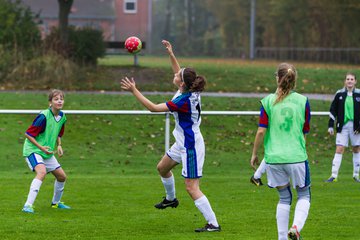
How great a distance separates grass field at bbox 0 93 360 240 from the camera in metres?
10.6

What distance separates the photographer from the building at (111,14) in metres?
89.8

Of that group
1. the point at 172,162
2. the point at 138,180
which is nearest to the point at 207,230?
the point at 172,162

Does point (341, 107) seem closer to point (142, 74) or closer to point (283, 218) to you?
point (283, 218)

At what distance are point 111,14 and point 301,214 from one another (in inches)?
3296

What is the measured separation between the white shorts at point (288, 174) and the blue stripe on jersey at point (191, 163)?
4.77 ft

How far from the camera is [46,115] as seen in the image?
11.7 meters

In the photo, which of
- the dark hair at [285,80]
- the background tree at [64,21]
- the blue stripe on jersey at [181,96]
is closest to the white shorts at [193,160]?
the blue stripe on jersey at [181,96]

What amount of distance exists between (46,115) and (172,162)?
190 cm

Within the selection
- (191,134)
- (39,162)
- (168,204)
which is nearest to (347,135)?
(168,204)

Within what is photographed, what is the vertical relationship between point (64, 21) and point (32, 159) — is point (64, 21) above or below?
above

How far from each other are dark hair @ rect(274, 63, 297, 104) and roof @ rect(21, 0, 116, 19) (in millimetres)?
81549

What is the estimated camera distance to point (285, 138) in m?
8.93

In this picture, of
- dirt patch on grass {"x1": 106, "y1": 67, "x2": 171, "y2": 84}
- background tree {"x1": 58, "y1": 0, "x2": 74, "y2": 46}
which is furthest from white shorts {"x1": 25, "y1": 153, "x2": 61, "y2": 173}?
background tree {"x1": 58, "y1": 0, "x2": 74, "y2": 46}

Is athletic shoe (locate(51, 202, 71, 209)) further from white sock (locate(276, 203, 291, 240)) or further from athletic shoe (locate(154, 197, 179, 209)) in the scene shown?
white sock (locate(276, 203, 291, 240))
